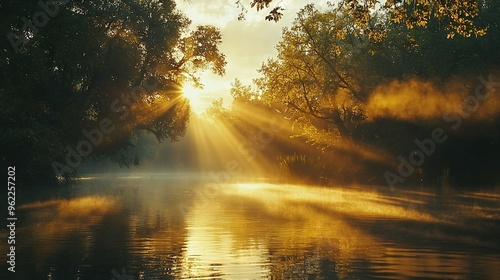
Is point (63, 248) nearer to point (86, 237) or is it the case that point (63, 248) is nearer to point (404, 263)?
point (86, 237)

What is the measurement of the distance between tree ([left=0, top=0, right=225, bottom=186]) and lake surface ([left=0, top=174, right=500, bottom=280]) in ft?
18.9

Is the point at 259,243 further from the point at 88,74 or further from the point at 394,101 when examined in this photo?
the point at 394,101

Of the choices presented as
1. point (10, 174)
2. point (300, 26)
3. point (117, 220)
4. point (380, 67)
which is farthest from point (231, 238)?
point (300, 26)

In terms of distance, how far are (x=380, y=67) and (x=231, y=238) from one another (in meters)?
43.3

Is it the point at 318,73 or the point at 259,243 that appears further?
the point at 318,73

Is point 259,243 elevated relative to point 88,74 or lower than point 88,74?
lower

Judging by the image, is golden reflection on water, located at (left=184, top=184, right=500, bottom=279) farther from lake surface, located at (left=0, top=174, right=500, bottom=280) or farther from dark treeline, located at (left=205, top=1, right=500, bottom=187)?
dark treeline, located at (left=205, top=1, right=500, bottom=187)

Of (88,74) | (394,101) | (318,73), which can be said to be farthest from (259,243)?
(318,73)

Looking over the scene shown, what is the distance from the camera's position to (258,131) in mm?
101938

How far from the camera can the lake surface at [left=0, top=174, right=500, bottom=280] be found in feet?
40.3

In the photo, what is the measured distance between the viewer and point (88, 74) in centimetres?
4241

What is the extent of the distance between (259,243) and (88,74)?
1123 inches

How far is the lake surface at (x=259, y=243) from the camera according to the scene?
12.3 m

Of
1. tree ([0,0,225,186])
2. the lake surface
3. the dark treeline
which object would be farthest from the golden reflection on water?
the dark treeline
